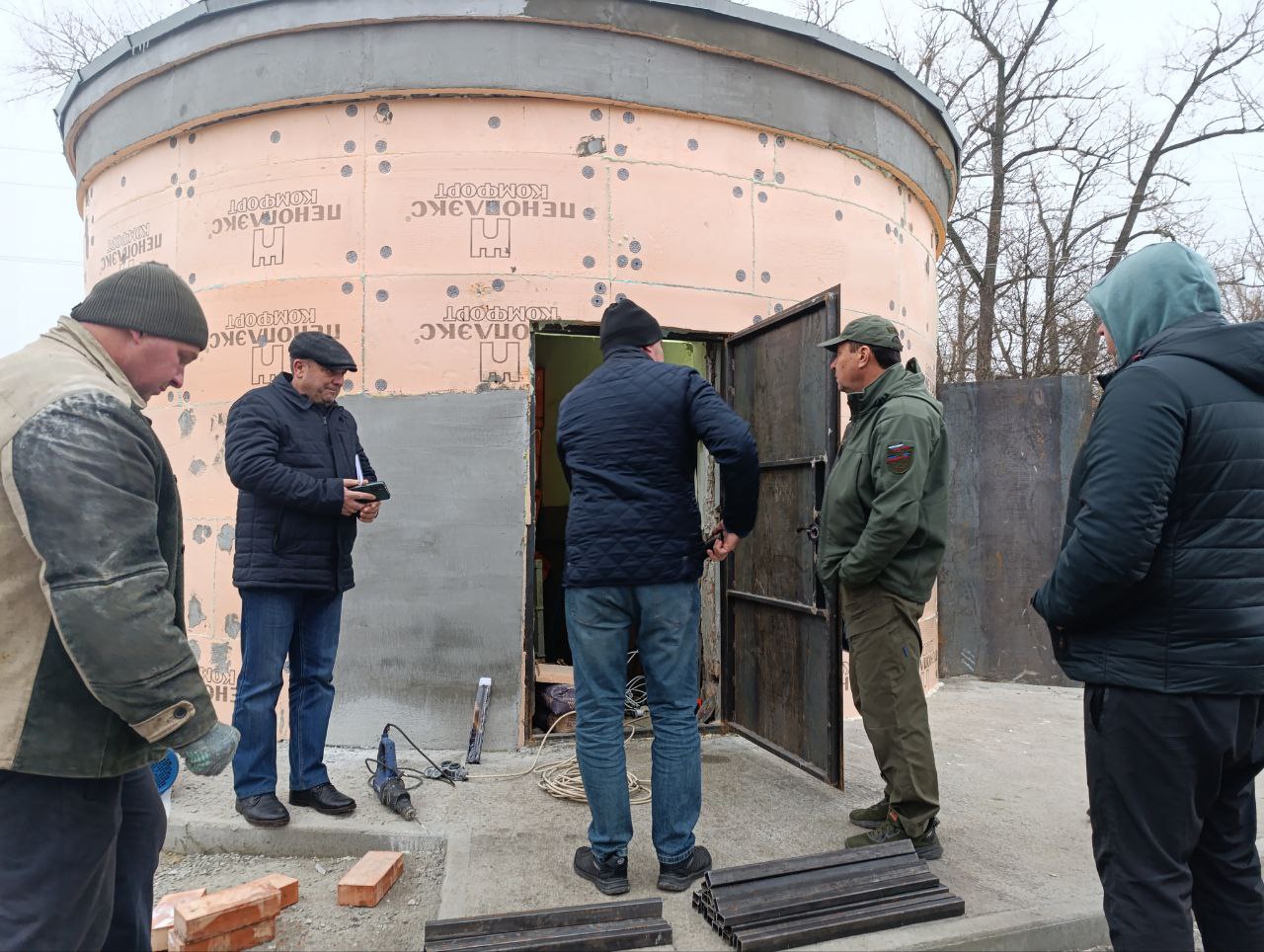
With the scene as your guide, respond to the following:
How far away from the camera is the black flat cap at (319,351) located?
3.64m

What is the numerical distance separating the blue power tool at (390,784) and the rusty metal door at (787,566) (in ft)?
5.99

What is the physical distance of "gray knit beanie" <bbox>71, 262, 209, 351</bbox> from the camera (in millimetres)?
2039

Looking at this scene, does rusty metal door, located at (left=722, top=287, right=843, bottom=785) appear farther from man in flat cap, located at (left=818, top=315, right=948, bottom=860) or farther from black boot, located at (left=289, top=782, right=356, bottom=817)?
black boot, located at (left=289, top=782, right=356, bottom=817)

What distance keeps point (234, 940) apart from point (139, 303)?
82.7 inches

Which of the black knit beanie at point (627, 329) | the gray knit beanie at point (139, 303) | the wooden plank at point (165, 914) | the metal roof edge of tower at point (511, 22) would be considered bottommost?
the wooden plank at point (165, 914)

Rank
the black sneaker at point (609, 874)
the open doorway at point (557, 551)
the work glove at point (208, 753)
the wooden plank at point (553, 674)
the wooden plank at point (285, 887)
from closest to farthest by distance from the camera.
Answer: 1. the work glove at point (208, 753)
2. the black sneaker at point (609, 874)
3. the wooden plank at point (285, 887)
4. the open doorway at point (557, 551)
5. the wooden plank at point (553, 674)

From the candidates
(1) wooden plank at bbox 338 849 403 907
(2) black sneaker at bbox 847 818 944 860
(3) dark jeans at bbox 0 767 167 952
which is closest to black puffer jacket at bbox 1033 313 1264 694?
(2) black sneaker at bbox 847 818 944 860

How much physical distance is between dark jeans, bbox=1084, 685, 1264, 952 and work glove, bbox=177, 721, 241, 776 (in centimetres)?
210

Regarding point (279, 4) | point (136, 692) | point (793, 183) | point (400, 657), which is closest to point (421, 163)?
point (279, 4)

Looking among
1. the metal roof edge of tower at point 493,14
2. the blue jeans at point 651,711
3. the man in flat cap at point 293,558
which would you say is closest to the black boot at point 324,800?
the man in flat cap at point 293,558

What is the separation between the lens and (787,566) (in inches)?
169

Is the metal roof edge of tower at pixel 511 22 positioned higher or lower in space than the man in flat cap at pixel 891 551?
higher

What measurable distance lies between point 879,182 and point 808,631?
3.20m

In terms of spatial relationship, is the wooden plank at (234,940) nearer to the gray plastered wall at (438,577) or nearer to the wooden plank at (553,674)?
the gray plastered wall at (438,577)
